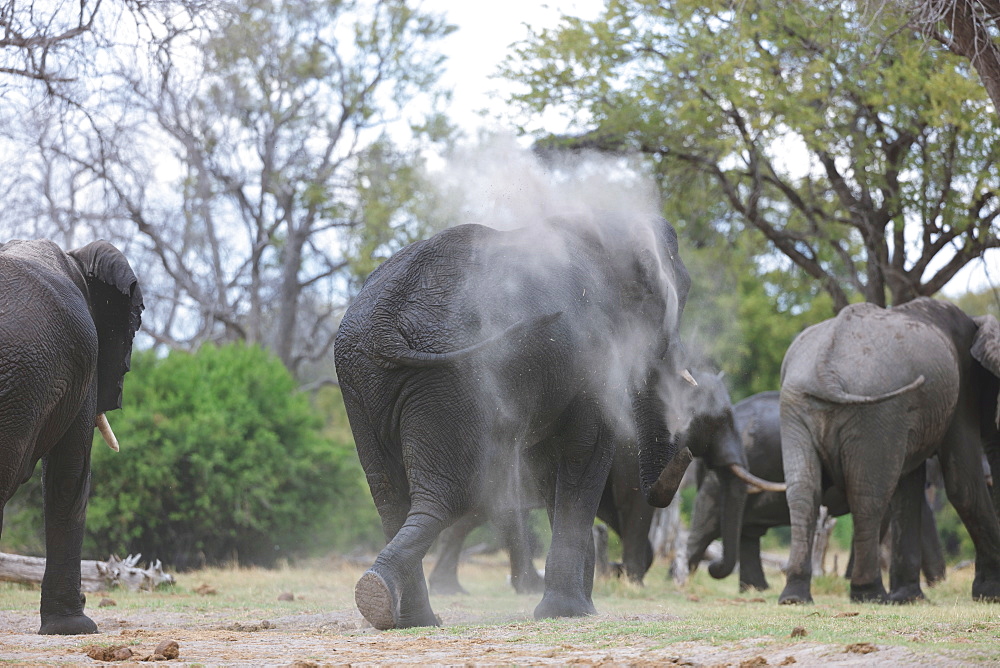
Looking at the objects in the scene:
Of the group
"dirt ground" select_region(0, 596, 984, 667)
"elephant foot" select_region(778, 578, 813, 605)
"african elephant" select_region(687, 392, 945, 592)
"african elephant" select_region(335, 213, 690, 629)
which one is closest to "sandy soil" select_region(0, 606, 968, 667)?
"dirt ground" select_region(0, 596, 984, 667)

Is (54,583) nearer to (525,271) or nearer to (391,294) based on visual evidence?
(391,294)

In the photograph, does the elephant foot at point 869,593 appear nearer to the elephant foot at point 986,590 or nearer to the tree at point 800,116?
the elephant foot at point 986,590

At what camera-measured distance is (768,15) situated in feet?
49.8

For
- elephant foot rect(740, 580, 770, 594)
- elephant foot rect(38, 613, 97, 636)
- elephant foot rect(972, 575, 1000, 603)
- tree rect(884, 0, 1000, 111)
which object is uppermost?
tree rect(884, 0, 1000, 111)

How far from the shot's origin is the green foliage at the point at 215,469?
15.1m

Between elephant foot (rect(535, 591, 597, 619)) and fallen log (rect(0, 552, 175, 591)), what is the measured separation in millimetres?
5094

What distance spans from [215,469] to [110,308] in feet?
30.7

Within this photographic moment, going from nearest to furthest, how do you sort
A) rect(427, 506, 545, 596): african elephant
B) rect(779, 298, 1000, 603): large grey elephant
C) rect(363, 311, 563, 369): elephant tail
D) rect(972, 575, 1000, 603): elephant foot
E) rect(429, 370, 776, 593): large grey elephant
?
1. rect(363, 311, 563, 369): elephant tail
2. rect(779, 298, 1000, 603): large grey elephant
3. rect(972, 575, 1000, 603): elephant foot
4. rect(427, 506, 545, 596): african elephant
5. rect(429, 370, 776, 593): large grey elephant

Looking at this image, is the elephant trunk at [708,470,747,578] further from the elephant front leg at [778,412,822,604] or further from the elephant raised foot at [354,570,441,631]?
the elephant raised foot at [354,570,441,631]

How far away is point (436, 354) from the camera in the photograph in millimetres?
6258

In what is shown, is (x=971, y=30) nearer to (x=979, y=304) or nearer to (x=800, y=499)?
(x=800, y=499)

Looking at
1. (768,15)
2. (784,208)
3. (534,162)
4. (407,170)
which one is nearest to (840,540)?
(784,208)

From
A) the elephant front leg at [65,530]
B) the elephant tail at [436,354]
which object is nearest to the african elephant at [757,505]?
the elephant tail at [436,354]

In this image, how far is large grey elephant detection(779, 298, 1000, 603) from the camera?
9.52 metres
